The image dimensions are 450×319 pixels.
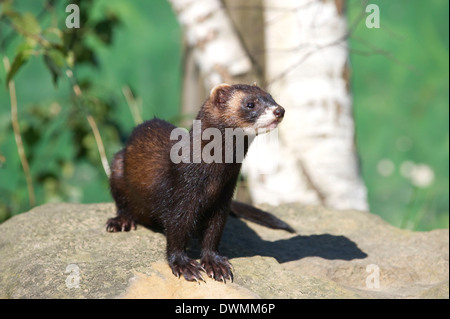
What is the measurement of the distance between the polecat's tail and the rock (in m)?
0.06

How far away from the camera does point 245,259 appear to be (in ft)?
12.4

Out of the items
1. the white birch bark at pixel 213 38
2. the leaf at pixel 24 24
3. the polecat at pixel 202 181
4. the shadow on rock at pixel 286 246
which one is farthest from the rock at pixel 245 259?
the white birch bark at pixel 213 38

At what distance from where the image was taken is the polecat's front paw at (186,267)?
3.39m

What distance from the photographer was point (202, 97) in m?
7.00

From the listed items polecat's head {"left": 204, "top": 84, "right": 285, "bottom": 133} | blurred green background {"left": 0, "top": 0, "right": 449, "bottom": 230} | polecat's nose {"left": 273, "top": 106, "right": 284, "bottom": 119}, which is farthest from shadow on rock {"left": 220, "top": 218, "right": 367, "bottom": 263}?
blurred green background {"left": 0, "top": 0, "right": 449, "bottom": 230}

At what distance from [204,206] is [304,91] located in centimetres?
266

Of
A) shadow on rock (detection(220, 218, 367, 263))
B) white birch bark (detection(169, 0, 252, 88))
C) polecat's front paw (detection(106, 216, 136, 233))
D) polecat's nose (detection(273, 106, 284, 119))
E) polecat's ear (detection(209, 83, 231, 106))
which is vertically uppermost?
white birch bark (detection(169, 0, 252, 88))

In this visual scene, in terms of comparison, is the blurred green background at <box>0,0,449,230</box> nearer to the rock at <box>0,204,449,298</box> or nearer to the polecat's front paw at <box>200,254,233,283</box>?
the rock at <box>0,204,449,298</box>

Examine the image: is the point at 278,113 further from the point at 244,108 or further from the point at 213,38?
the point at 213,38

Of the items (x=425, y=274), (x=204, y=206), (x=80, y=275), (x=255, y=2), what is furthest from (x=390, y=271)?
(x=255, y=2)

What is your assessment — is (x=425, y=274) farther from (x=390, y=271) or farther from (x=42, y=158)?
(x=42, y=158)

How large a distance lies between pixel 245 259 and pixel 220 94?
103cm

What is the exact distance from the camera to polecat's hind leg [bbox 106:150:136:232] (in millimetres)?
4211

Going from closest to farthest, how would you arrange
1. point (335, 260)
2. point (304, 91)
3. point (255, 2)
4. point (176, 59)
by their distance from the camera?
1. point (335, 260)
2. point (304, 91)
3. point (255, 2)
4. point (176, 59)
